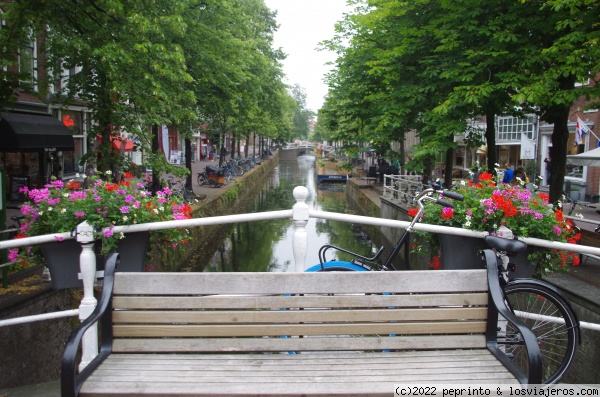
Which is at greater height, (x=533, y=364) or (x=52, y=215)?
(x=52, y=215)

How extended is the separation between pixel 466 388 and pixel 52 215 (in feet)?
9.00

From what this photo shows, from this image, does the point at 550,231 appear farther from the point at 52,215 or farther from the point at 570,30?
the point at 570,30

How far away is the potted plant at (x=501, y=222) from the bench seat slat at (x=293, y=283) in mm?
700

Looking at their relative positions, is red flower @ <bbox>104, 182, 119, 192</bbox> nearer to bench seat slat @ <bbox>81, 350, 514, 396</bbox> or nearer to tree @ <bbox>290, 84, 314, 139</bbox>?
bench seat slat @ <bbox>81, 350, 514, 396</bbox>

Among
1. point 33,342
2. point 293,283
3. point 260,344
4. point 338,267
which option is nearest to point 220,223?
point 293,283

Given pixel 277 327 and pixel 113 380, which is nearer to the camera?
pixel 113 380

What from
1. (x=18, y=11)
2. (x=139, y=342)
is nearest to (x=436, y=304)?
(x=139, y=342)

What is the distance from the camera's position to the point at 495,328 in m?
2.76

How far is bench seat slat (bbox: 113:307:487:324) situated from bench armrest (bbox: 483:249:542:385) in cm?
14

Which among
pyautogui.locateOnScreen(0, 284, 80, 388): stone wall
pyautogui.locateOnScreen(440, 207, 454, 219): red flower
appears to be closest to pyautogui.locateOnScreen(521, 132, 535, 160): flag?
pyautogui.locateOnScreen(440, 207, 454, 219): red flower

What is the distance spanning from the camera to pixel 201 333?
8.94ft

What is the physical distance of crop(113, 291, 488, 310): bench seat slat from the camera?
8.91 ft

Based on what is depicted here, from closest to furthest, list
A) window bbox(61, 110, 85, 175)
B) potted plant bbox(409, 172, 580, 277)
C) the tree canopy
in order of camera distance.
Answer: potted plant bbox(409, 172, 580, 277)
the tree canopy
window bbox(61, 110, 85, 175)

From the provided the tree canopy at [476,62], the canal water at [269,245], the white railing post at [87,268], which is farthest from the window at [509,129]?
the white railing post at [87,268]
